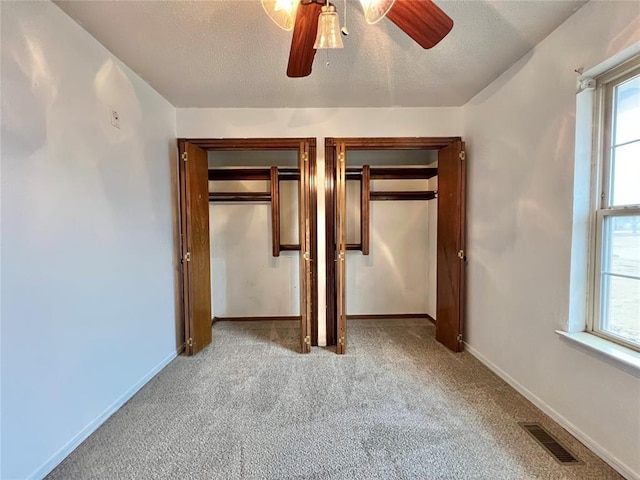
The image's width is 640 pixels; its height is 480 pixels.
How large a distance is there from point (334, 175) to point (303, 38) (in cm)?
163

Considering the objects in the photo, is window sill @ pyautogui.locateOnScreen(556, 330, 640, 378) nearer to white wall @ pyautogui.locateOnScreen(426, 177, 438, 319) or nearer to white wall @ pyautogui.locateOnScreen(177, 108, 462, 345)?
white wall @ pyautogui.locateOnScreen(426, 177, 438, 319)

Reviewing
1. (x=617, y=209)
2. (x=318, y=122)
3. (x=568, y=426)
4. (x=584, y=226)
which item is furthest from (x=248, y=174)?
(x=568, y=426)

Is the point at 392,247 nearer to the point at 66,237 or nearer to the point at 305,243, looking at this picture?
the point at 305,243

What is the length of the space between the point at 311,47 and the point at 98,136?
4.81ft

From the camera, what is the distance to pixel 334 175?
2965 mm

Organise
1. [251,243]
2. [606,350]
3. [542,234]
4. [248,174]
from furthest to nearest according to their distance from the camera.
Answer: [251,243] < [248,174] < [542,234] < [606,350]

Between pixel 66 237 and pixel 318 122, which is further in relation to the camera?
pixel 318 122

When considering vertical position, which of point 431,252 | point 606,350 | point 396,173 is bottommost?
point 606,350

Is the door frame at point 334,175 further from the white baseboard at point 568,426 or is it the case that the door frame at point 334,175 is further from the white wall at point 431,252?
the white wall at point 431,252

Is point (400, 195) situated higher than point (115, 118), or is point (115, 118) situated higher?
point (115, 118)

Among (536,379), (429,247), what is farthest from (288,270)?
(536,379)

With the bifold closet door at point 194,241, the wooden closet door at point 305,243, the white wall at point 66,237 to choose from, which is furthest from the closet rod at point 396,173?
the white wall at point 66,237

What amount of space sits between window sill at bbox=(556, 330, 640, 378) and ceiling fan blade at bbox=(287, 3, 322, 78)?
2105 mm

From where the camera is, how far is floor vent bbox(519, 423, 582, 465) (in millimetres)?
1520
